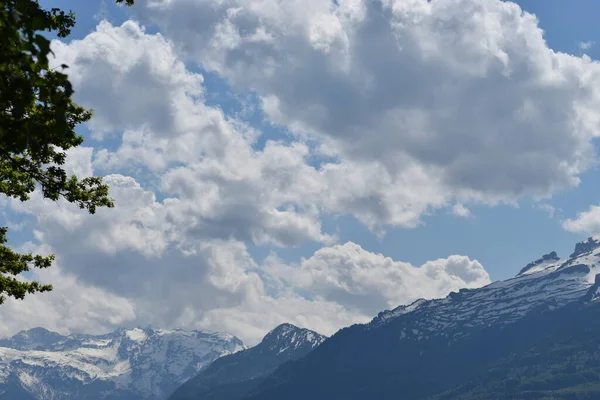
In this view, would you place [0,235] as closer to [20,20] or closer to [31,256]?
[31,256]

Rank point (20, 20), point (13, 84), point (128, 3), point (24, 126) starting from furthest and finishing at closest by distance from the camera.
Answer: point (128, 3) → point (24, 126) → point (13, 84) → point (20, 20)

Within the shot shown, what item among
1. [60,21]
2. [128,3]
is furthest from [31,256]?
[128,3]

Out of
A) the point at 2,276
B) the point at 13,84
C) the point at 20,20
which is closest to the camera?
the point at 20,20

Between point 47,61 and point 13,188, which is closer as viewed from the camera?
point 47,61

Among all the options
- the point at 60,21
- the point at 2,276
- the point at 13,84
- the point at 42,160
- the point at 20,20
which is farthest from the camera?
the point at 2,276

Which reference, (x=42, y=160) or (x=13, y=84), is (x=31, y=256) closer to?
(x=42, y=160)

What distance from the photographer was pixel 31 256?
35500 mm

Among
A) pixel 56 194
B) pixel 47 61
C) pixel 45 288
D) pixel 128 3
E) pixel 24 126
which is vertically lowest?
pixel 47 61

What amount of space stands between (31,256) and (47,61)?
27.2 metres

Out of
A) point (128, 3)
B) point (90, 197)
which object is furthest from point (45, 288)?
point (128, 3)

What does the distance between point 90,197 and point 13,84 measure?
2207 centimetres

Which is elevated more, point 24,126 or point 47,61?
point 24,126

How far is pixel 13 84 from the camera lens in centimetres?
1164

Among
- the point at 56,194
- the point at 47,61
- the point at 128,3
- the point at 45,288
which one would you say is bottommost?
the point at 47,61
